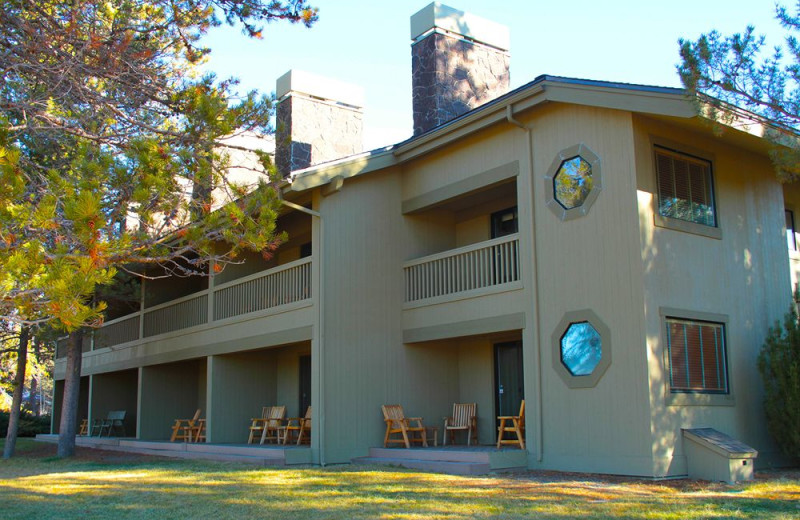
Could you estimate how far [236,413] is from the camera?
1806 centimetres

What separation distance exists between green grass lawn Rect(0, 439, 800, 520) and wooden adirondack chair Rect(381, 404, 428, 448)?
1.47 metres

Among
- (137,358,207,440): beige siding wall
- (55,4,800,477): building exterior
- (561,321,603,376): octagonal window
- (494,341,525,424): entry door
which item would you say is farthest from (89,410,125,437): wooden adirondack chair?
(561,321,603,376): octagonal window

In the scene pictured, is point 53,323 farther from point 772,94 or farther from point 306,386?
point 306,386

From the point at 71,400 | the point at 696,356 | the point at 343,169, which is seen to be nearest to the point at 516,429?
the point at 696,356

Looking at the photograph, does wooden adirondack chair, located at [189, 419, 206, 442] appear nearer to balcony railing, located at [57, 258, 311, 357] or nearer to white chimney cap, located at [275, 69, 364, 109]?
balcony railing, located at [57, 258, 311, 357]

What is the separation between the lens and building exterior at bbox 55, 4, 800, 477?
456 inches

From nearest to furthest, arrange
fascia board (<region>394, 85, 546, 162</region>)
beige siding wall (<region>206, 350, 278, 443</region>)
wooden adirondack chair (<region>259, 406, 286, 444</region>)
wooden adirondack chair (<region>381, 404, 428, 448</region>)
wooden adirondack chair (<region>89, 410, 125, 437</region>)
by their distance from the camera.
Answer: fascia board (<region>394, 85, 546, 162</region>), wooden adirondack chair (<region>381, 404, 428, 448</region>), wooden adirondack chair (<region>259, 406, 286, 444</region>), beige siding wall (<region>206, 350, 278, 443</region>), wooden adirondack chair (<region>89, 410, 125, 437</region>)

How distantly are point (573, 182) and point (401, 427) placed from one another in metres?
5.41

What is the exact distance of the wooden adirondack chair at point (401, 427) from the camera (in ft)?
→ 47.5

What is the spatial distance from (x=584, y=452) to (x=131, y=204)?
7.31m

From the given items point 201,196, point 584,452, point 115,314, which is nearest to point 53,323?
point 201,196

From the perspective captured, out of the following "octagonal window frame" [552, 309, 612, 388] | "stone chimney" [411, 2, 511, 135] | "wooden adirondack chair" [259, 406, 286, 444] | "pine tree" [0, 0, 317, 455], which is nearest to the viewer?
"pine tree" [0, 0, 317, 455]

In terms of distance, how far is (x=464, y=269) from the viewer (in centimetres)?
1477

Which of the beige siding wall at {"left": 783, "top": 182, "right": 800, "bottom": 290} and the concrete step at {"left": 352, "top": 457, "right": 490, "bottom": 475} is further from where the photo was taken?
the beige siding wall at {"left": 783, "top": 182, "right": 800, "bottom": 290}
